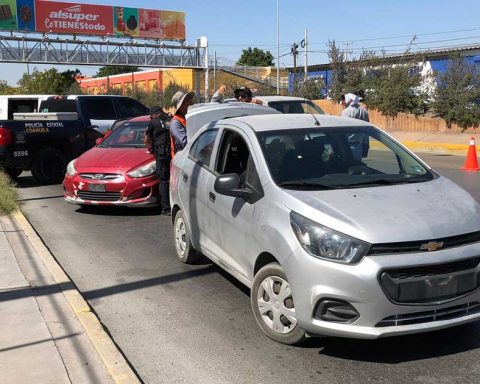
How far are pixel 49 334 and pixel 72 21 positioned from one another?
Answer: 171ft

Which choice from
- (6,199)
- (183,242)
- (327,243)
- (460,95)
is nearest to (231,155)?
(183,242)

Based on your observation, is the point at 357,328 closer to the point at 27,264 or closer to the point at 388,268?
the point at 388,268

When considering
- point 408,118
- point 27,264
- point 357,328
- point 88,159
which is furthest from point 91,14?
point 357,328

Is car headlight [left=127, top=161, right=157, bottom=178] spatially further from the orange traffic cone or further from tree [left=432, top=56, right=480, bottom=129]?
tree [left=432, top=56, right=480, bottom=129]

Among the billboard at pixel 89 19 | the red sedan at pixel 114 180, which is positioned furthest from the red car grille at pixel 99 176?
the billboard at pixel 89 19

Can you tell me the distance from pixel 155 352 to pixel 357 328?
151 centimetres

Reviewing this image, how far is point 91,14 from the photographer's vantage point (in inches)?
2099

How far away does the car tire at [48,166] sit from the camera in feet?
41.2

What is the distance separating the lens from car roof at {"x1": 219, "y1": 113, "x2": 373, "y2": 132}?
5.05 m

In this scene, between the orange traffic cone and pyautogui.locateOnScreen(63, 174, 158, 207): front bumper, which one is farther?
the orange traffic cone

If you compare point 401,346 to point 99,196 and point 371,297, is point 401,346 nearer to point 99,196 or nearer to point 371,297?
point 371,297

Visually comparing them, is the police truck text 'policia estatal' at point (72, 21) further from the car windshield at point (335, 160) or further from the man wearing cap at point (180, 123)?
the car windshield at point (335, 160)

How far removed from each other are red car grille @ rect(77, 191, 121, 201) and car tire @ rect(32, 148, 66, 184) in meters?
3.96

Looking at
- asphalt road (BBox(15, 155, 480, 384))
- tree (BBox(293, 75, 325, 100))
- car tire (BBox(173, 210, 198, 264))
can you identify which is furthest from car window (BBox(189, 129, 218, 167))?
tree (BBox(293, 75, 325, 100))
